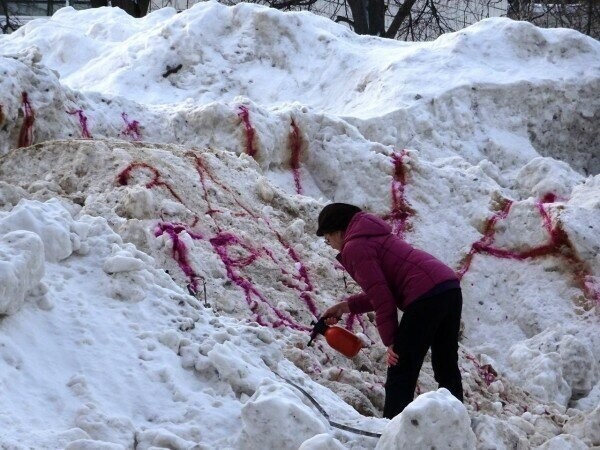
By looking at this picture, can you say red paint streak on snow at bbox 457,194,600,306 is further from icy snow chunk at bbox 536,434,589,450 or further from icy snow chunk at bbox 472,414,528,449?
icy snow chunk at bbox 472,414,528,449

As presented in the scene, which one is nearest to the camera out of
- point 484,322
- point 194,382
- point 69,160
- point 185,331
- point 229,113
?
point 194,382

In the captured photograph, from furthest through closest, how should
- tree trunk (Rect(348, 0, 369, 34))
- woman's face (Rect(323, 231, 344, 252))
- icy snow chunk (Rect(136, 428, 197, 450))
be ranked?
1. tree trunk (Rect(348, 0, 369, 34))
2. woman's face (Rect(323, 231, 344, 252))
3. icy snow chunk (Rect(136, 428, 197, 450))

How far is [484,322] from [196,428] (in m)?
3.83

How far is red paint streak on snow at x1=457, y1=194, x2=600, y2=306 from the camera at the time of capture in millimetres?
7055

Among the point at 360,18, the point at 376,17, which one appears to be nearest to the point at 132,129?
the point at 360,18

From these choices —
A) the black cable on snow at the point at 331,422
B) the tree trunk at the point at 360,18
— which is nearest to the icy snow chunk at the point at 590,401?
the black cable on snow at the point at 331,422

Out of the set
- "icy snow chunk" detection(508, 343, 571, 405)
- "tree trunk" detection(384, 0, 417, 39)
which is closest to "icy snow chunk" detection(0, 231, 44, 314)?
"icy snow chunk" detection(508, 343, 571, 405)

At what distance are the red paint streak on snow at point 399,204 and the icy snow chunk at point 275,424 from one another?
4034 millimetres

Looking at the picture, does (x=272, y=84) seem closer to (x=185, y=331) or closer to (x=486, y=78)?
(x=486, y=78)

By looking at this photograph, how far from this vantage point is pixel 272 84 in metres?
10.3

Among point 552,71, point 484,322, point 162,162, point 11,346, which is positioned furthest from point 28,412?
point 552,71

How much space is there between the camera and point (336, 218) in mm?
4684

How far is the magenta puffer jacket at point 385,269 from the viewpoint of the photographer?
453 centimetres

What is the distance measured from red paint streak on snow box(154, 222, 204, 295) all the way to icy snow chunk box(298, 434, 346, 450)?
2257mm
